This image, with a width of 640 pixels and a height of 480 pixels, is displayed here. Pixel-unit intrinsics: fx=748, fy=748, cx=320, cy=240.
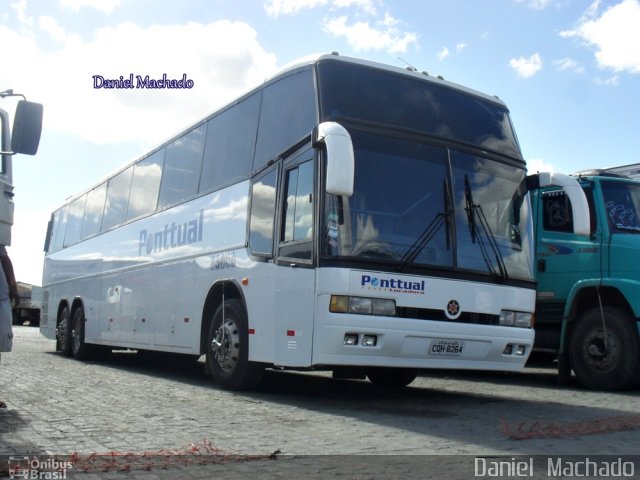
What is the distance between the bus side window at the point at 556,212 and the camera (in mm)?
11359

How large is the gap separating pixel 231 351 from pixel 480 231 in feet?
10.8

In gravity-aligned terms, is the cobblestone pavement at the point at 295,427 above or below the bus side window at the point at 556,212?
below

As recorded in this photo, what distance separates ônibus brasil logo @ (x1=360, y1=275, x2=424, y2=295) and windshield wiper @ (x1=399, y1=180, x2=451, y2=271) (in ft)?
0.51

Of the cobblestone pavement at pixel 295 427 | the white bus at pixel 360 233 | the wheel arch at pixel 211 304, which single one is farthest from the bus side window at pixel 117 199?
the wheel arch at pixel 211 304

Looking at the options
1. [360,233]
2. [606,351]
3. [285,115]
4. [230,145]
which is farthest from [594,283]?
[230,145]

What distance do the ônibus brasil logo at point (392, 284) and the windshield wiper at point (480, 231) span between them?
96cm

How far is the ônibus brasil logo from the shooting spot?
24.1ft

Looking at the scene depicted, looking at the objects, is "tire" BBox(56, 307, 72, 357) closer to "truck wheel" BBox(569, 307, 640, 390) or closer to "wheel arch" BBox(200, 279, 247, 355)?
"wheel arch" BBox(200, 279, 247, 355)

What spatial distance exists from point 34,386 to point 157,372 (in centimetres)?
382

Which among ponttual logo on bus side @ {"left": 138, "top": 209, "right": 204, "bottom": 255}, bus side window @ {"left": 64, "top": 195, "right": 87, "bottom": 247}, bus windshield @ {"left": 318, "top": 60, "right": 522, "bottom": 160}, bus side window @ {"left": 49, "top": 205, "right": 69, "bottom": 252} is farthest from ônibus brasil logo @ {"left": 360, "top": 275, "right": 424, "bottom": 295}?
bus side window @ {"left": 49, "top": 205, "right": 69, "bottom": 252}

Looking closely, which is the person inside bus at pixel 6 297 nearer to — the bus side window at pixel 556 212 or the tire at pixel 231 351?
the tire at pixel 231 351

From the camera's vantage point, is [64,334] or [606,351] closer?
[606,351]

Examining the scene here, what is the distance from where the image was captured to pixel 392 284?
7465 mm

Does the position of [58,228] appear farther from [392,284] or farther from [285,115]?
[392,284]
